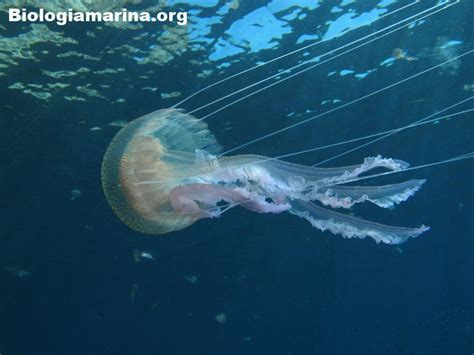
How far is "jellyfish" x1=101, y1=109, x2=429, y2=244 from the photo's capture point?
3.89m

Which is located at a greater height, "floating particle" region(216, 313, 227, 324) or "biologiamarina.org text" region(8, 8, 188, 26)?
"biologiamarina.org text" region(8, 8, 188, 26)

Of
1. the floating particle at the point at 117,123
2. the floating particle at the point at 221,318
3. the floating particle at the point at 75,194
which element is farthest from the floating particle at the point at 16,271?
the floating particle at the point at 221,318

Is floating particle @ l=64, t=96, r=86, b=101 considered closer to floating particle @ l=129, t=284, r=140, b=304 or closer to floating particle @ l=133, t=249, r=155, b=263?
floating particle @ l=133, t=249, r=155, b=263

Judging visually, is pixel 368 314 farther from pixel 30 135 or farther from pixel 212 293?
pixel 30 135

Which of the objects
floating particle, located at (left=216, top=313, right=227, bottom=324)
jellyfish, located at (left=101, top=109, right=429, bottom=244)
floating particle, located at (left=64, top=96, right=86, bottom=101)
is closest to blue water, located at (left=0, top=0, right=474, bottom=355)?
floating particle, located at (left=64, top=96, right=86, bottom=101)

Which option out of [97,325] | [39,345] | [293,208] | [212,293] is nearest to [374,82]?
[293,208]

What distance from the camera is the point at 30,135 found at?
10.5 metres

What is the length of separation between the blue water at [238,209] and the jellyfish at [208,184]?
307cm

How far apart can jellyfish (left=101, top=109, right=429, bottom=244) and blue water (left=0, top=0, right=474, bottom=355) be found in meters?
3.07

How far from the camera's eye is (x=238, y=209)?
1468 centimetres

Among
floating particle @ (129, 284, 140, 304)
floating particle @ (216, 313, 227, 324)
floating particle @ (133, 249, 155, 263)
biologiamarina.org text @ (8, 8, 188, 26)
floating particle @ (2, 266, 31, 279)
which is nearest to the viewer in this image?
biologiamarina.org text @ (8, 8, 188, 26)

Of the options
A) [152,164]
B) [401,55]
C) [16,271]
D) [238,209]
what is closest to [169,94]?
[401,55]

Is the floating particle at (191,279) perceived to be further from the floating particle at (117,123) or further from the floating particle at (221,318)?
the floating particle at (117,123)

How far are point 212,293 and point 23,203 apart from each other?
29.6ft
